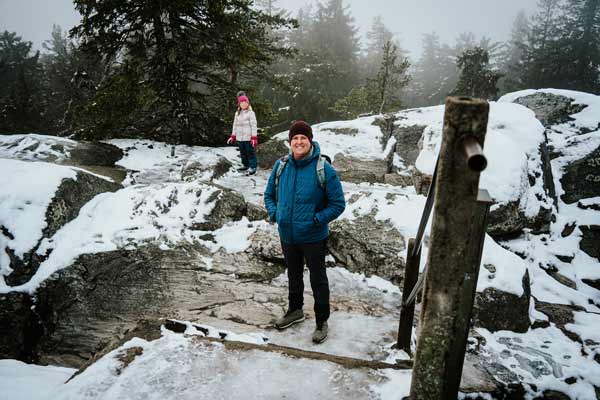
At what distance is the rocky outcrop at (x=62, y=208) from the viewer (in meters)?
4.83

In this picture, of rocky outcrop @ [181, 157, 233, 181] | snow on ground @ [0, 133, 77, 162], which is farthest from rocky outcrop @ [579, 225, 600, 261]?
snow on ground @ [0, 133, 77, 162]

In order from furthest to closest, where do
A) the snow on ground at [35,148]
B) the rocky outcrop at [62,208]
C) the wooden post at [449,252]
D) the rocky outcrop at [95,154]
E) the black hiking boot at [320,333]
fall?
the rocky outcrop at [95,154]
the snow on ground at [35,148]
the rocky outcrop at [62,208]
the black hiking boot at [320,333]
the wooden post at [449,252]

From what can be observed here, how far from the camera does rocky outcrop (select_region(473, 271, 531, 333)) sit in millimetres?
4209

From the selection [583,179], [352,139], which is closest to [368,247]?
[352,139]

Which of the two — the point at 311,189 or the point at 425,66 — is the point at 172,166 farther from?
the point at 425,66

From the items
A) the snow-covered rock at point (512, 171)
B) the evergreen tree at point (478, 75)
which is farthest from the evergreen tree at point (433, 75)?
the snow-covered rock at point (512, 171)

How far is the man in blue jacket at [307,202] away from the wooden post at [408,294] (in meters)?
0.86

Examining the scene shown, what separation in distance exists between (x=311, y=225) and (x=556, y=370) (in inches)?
125

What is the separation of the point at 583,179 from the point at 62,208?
12021 mm

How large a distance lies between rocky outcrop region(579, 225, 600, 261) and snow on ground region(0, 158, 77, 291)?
10808 mm

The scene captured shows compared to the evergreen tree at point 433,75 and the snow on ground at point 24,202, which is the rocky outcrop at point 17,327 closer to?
the snow on ground at point 24,202

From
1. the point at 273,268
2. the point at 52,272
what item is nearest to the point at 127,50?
the point at 52,272

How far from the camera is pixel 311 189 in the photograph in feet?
11.3

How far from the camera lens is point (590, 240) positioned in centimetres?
729
